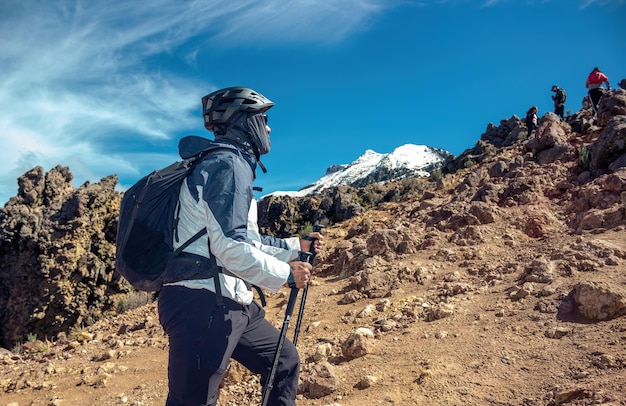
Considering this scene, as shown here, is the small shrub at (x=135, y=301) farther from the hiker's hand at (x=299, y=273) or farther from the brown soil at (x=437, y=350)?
the hiker's hand at (x=299, y=273)

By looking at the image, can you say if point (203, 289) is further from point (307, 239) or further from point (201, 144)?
point (307, 239)

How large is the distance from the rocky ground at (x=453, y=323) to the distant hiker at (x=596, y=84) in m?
6.03

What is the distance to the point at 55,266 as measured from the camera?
16.0m

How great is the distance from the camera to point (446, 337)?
4.41 meters

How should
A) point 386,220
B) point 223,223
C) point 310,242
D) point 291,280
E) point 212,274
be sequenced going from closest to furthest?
point 223,223 < point 212,274 < point 291,280 < point 310,242 < point 386,220

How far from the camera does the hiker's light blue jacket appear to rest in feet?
7.07

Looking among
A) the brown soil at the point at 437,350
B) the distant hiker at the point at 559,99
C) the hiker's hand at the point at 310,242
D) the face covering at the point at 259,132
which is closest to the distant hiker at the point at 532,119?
the distant hiker at the point at 559,99

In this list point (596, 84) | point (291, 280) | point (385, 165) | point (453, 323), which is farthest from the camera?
point (385, 165)

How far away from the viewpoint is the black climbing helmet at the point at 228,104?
2.64m

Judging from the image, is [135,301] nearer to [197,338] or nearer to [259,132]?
[259,132]

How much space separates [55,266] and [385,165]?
203 feet

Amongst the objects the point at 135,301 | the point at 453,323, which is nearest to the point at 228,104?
the point at 453,323

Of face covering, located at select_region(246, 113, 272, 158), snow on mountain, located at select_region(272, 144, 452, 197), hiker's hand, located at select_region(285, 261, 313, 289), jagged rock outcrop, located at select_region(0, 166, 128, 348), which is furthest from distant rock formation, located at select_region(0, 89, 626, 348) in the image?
snow on mountain, located at select_region(272, 144, 452, 197)

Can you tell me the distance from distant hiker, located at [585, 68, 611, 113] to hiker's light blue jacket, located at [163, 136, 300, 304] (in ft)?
50.3
